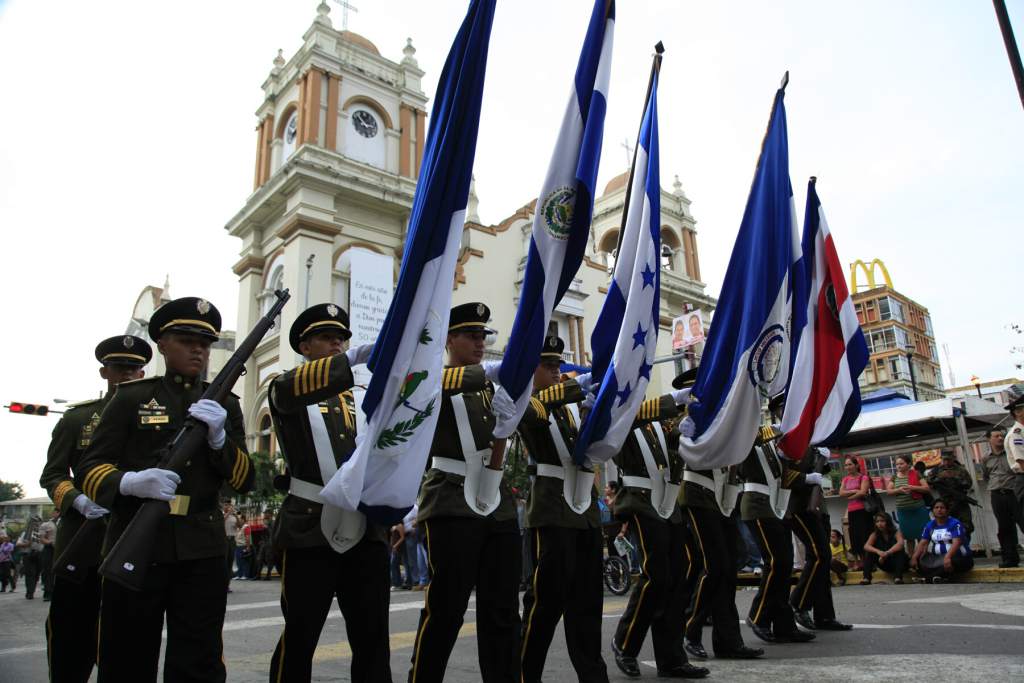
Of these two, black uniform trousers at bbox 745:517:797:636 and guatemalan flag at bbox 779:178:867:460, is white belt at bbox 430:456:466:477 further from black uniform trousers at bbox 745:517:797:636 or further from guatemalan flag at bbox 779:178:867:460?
guatemalan flag at bbox 779:178:867:460

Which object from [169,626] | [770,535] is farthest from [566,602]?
[770,535]

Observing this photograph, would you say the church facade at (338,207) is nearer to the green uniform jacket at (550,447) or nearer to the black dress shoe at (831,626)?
the black dress shoe at (831,626)

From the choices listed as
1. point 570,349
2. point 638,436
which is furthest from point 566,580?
point 570,349

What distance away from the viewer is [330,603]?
10.5ft

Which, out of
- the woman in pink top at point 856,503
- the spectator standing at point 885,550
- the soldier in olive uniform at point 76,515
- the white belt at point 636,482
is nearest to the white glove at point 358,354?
the soldier in olive uniform at point 76,515

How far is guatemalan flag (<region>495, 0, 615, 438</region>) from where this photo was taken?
3.70m

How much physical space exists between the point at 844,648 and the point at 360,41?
102 ft

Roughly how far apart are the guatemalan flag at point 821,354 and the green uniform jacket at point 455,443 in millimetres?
3175

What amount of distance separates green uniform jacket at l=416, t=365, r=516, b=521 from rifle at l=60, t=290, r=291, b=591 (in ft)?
3.14

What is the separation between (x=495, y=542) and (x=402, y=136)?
2794cm

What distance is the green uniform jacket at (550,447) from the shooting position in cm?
427

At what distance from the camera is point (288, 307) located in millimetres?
25078

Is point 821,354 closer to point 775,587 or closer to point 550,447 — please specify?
point 775,587

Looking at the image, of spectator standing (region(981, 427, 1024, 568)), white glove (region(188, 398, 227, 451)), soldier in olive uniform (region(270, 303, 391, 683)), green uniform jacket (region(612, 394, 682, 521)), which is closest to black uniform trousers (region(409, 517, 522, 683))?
soldier in olive uniform (region(270, 303, 391, 683))
